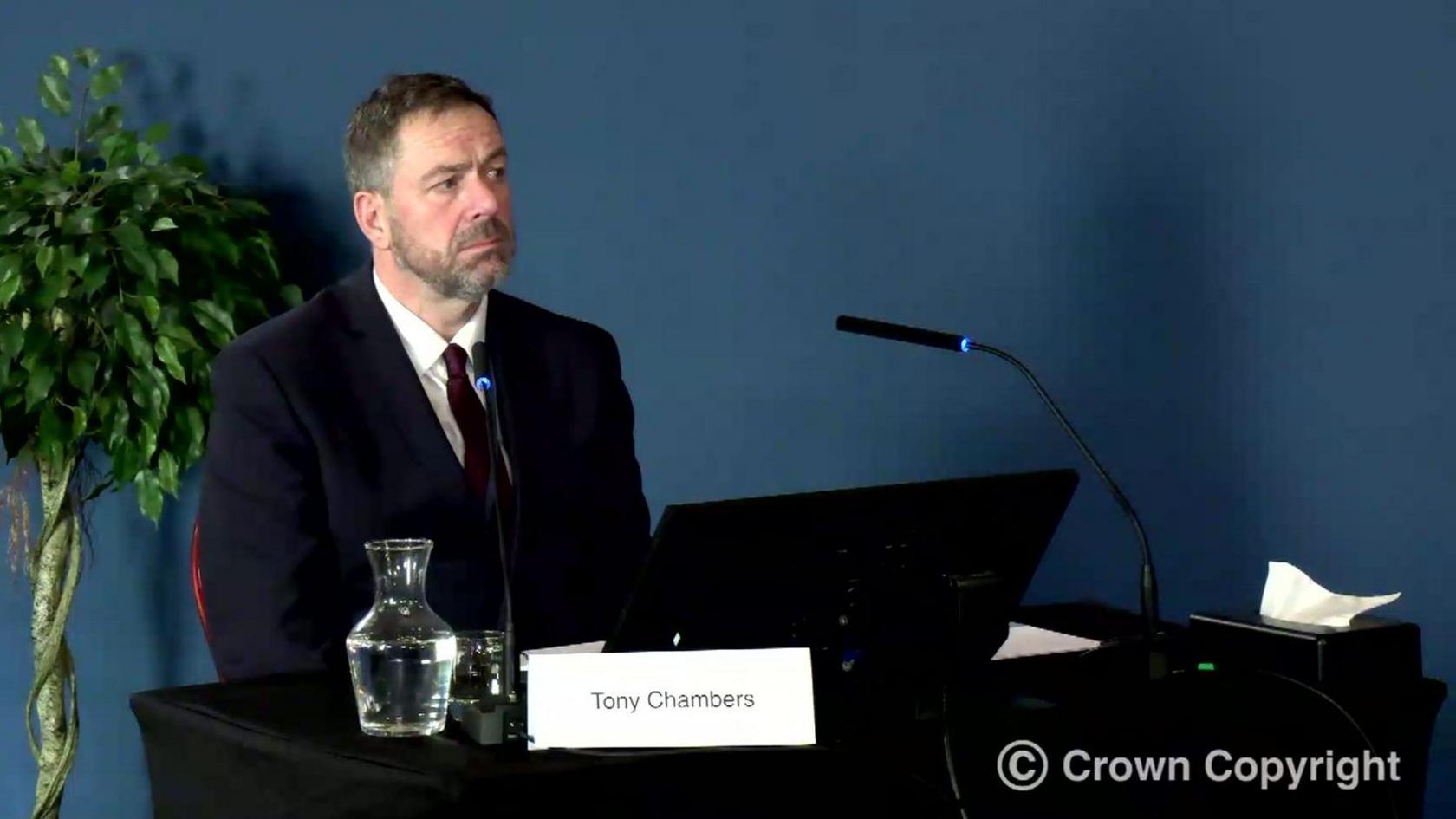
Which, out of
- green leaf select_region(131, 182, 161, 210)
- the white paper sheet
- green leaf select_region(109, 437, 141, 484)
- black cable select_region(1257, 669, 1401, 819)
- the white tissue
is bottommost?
black cable select_region(1257, 669, 1401, 819)

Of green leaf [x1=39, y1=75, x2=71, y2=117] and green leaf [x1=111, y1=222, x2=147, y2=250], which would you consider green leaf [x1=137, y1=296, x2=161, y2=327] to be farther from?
green leaf [x1=39, y1=75, x2=71, y2=117]

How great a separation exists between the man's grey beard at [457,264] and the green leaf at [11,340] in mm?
1291

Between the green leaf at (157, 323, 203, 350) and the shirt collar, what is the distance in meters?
1.10

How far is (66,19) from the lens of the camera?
394cm

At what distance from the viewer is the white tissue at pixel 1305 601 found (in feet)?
6.69

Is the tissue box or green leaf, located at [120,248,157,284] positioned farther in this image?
green leaf, located at [120,248,157,284]

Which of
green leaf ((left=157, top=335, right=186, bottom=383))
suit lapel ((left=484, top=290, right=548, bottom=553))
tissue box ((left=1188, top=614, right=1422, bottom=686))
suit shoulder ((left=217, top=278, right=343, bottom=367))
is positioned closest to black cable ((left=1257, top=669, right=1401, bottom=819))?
tissue box ((left=1188, top=614, right=1422, bottom=686))

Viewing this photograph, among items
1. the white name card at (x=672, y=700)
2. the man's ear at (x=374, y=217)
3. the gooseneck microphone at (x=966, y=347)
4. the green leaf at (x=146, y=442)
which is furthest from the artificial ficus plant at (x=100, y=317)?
the white name card at (x=672, y=700)

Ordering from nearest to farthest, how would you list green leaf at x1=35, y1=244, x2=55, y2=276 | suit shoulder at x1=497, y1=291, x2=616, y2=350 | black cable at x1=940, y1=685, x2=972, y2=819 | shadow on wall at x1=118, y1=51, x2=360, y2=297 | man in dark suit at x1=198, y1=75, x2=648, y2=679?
black cable at x1=940, y1=685, x2=972, y2=819, man in dark suit at x1=198, y1=75, x2=648, y2=679, suit shoulder at x1=497, y1=291, x2=616, y2=350, green leaf at x1=35, y1=244, x2=55, y2=276, shadow on wall at x1=118, y1=51, x2=360, y2=297

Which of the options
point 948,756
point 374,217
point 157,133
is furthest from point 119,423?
point 948,756

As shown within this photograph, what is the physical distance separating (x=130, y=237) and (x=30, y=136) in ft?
1.30

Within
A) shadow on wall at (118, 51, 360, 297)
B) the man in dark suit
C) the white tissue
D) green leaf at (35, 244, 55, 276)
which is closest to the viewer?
the white tissue

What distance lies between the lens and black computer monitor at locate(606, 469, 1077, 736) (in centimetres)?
158

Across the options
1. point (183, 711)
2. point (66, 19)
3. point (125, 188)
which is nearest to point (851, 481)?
point (125, 188)
